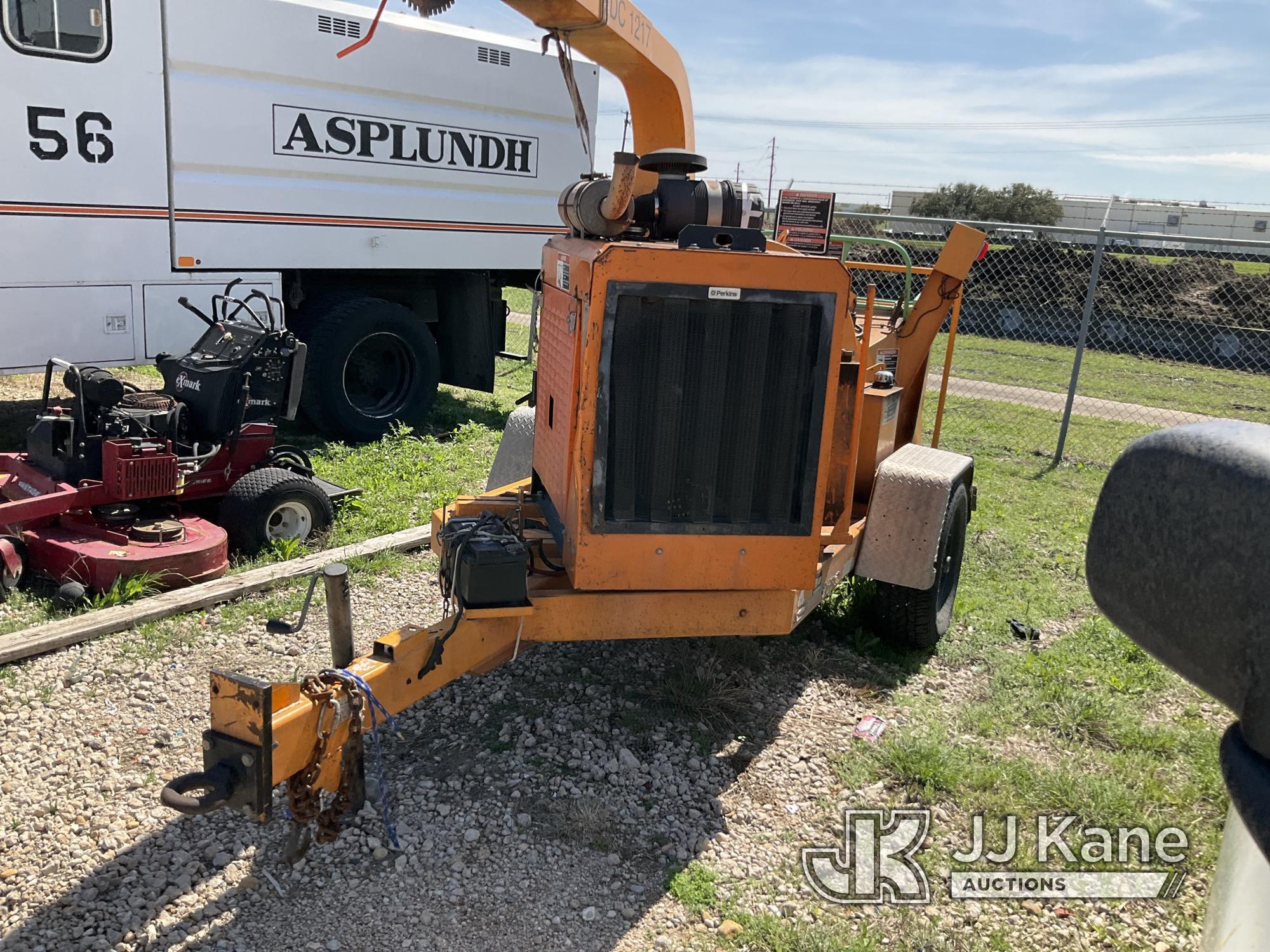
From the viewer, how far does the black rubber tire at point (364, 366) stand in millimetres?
8070

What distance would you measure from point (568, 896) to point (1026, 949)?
1.40 m

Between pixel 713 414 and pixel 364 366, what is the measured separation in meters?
5.74

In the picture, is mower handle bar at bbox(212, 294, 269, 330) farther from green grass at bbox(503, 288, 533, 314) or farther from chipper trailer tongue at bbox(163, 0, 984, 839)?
green grass at bbox(503, 288, 533, 314)

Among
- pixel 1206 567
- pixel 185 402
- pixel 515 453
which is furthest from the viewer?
pixel 185 402

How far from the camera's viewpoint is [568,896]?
3.11 m

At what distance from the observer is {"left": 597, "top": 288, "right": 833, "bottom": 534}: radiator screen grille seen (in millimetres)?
3365

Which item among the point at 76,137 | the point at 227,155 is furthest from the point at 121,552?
the point at 227,155

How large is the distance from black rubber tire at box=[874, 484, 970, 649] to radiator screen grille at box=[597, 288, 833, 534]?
4.41 feet

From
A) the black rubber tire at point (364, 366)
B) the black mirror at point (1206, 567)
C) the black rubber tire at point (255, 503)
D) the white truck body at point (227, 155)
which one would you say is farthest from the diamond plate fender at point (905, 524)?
the white truck body at point (227, 155)

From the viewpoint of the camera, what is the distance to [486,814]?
3.48 m

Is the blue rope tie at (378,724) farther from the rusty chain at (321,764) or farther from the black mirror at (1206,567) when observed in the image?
the black mirror at (1206,567)

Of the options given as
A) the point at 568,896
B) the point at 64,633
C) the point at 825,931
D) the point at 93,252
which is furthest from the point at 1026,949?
the point at 93,252

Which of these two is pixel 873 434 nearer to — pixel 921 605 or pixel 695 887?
pixel 921 605

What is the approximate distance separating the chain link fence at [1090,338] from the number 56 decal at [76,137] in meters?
5.81
